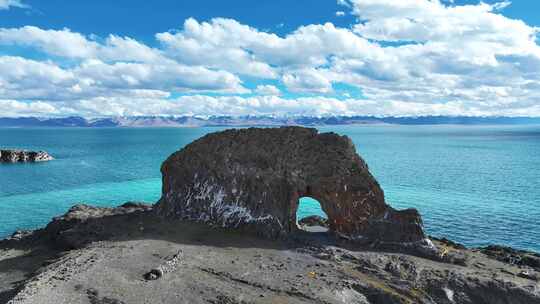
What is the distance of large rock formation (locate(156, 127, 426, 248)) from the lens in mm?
39781

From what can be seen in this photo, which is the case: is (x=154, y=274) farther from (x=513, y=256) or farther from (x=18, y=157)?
(x=18, y=157)

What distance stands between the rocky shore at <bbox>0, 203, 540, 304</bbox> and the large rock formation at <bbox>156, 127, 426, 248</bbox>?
1.63 m

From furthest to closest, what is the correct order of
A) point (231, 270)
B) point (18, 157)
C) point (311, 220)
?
point (18, 157)
point (311, 220)
point (231, 270)

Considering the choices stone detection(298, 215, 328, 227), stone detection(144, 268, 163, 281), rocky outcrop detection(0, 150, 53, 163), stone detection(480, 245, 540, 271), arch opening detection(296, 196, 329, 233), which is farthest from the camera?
rocky outcrop detection(0, 150, 53, 163)

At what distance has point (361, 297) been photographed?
30.4 meters

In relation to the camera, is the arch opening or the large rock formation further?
the arch opening

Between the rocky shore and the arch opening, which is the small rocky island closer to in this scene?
the rocky shore

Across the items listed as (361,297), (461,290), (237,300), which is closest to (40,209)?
(237,300)

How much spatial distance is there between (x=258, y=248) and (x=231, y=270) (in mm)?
5184

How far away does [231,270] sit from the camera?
108 ft

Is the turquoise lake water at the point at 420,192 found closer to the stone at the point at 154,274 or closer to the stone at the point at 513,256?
the stone at the point at 513,256

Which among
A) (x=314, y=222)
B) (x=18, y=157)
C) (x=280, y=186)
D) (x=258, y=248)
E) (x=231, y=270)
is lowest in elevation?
(x=18, y=157)

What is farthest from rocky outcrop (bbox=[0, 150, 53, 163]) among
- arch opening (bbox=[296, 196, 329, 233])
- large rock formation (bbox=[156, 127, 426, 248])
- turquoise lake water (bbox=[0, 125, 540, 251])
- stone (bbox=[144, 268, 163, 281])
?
stone (bbox=[144, 268, 163, 281])

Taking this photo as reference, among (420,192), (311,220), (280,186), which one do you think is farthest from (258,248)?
(420,192)
